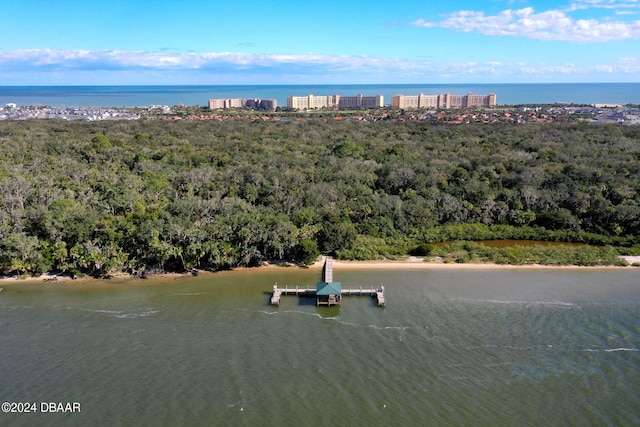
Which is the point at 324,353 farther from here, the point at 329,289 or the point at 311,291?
the point at 311,291

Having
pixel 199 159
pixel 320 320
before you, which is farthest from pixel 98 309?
pixel 199 159

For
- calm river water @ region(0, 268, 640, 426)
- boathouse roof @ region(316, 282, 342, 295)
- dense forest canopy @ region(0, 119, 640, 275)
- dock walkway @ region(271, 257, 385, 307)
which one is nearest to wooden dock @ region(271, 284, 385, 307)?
dock walkway @ region(271, 257, 385, 307)

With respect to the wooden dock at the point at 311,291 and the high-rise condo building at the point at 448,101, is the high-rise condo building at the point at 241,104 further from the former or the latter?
the wooden dock at the point at 311,291

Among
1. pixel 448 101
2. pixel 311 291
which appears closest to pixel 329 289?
pixel 311 291

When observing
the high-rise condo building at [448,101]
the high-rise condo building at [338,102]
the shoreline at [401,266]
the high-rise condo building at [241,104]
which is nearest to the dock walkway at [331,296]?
the shoreline at [401,266]

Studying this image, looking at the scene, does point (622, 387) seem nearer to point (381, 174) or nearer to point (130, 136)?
point (381, 174)

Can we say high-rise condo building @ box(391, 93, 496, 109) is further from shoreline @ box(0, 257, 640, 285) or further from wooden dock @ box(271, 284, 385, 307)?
wooden dock @ box(271, 284, 385, 307)

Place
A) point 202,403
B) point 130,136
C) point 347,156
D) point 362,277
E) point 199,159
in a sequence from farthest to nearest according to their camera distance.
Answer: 1. point 130,136
2. point 347,156
3. point 199,159
4. point 362,277
5. point 202,403
